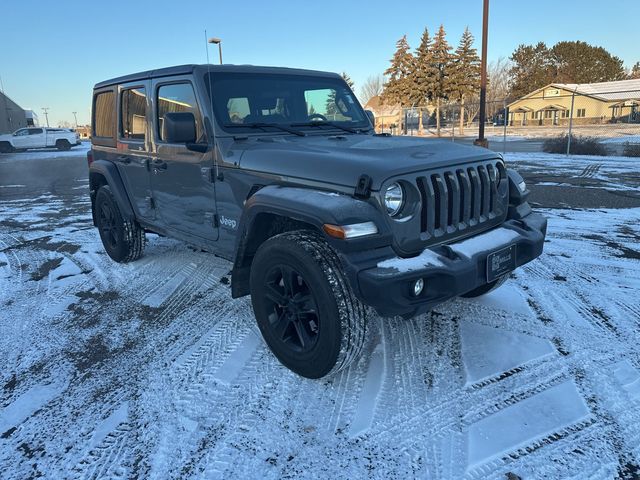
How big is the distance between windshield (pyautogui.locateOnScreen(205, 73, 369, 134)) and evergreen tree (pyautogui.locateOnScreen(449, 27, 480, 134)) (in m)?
41.7

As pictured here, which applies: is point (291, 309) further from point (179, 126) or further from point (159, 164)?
point (159, 164)

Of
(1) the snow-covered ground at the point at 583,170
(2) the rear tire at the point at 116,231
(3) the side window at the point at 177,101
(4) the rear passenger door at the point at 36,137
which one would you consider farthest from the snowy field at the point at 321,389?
(4) the rear passenger door at the point at 36,137

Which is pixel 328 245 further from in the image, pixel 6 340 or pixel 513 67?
pixel 513 67

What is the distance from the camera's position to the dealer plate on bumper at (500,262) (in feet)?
8.94

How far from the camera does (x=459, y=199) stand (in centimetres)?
283

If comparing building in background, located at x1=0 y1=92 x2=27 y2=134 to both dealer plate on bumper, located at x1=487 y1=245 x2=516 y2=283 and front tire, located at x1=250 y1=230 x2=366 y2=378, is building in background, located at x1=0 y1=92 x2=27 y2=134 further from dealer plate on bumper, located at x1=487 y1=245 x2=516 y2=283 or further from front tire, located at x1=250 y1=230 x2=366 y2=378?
dealer plate on bumper, located at x1=487 y1=245 x2=516 y2=283

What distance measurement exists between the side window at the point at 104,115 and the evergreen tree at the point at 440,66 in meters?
40.8

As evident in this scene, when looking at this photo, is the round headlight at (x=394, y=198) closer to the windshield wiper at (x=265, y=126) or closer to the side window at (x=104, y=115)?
the windshield wiper at (x=265, y=126)

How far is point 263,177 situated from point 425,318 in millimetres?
1713

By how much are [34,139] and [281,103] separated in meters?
30.3

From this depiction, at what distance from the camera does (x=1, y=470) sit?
2.18 meters

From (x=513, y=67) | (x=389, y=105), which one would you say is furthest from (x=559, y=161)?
(x=513, y=67)

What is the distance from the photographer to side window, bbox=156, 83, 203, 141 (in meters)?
3.56

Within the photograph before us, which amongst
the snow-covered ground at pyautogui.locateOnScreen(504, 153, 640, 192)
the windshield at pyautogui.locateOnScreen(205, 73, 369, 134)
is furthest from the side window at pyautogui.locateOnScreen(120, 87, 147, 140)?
the snow-covered ground at pyautogui.locateOnScreen(504, 153, 640, 192)
